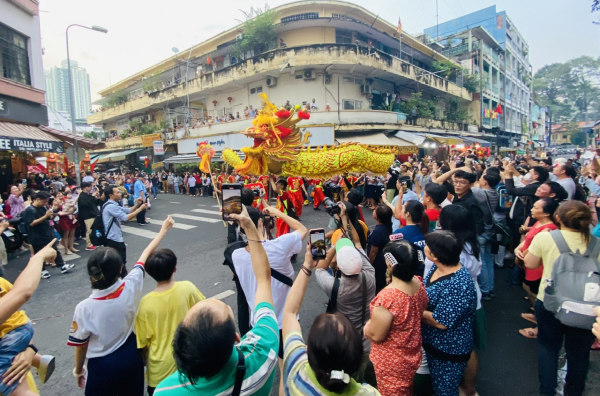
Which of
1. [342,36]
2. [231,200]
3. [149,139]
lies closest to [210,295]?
[231,200]

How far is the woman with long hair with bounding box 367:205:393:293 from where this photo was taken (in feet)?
10.7

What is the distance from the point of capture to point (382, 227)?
134 inches

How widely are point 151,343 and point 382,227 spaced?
234 cm

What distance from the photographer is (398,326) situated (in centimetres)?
191

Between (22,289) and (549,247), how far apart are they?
3413 millimetres

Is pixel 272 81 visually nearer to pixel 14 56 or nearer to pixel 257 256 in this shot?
pixel 14 56

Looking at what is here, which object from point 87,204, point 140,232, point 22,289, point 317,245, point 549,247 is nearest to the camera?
point 22,289

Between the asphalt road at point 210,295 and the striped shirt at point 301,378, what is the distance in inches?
89.2

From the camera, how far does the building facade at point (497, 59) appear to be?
29.6 meters

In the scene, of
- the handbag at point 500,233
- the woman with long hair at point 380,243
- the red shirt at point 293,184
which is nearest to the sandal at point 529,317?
the handbag at point 500,233

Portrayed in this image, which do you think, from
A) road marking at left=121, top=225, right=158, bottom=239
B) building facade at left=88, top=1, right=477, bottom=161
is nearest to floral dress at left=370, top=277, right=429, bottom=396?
road marking at left=121, top=225, right=158, bottom=239

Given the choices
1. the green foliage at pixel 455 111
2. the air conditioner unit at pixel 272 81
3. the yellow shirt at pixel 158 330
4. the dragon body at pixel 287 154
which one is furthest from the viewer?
the green foliage at pixel 455 111

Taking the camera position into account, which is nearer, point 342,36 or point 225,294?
point 225,294

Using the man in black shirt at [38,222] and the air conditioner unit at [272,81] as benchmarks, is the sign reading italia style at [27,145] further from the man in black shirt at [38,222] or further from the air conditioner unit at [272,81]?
the air conditioner unit at [272,81]
